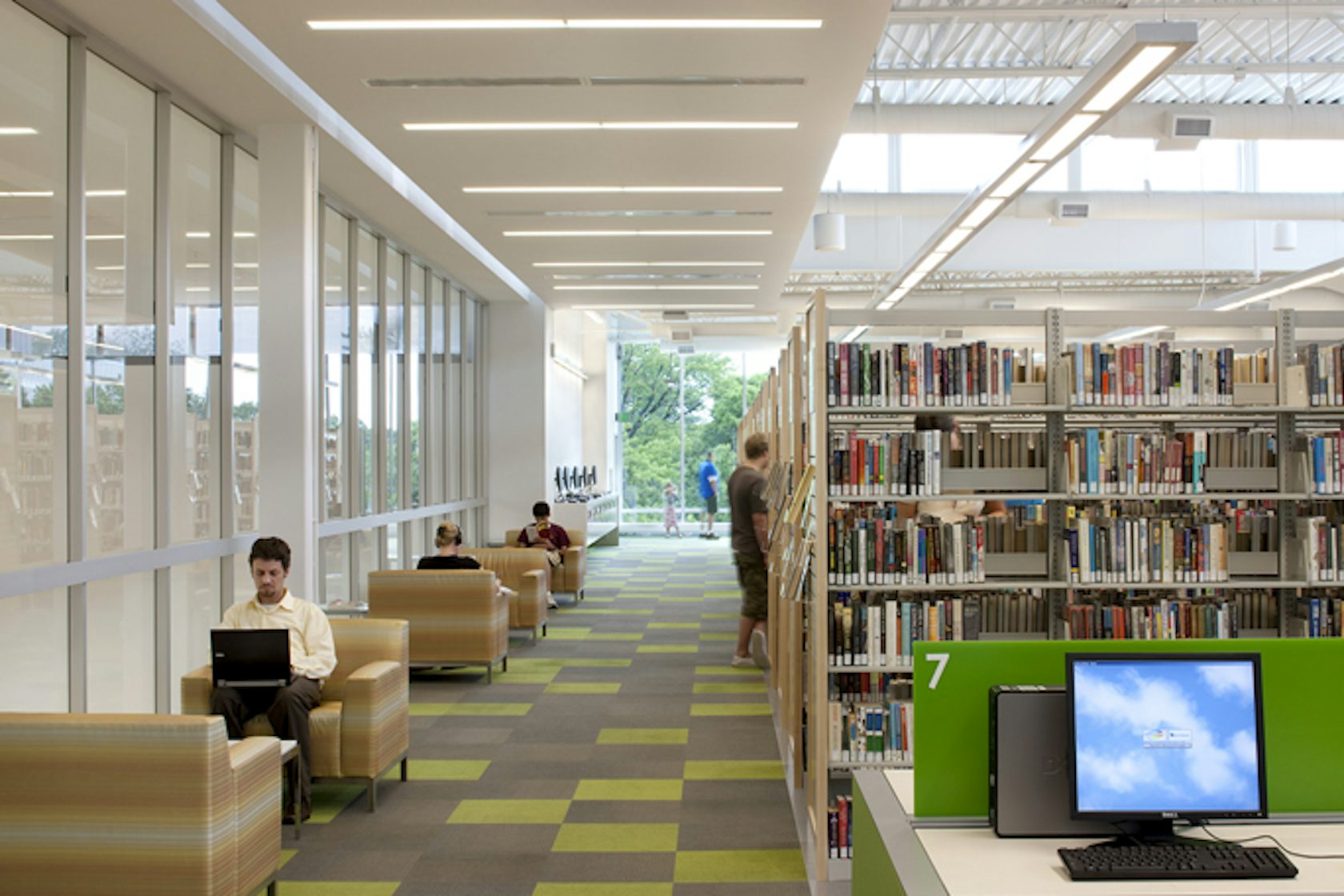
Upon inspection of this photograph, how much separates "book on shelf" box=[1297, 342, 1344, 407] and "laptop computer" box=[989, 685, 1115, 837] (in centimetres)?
287

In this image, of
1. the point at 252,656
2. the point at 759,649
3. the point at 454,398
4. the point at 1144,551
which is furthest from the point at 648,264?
the point at 1144,551

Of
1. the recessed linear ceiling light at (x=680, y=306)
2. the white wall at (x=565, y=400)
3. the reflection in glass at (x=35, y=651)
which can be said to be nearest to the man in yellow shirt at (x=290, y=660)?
the reflection in glass at (x=35, y=651)

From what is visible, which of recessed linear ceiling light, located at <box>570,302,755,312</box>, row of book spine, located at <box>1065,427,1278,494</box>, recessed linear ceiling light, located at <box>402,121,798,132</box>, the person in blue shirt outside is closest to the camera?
row of book spine, located at <box>1065,427,1278,494</box>

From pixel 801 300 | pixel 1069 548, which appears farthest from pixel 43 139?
pixel 801 300

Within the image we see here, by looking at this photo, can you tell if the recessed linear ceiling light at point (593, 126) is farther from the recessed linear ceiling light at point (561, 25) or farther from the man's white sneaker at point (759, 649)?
the man's white sneaker at point (759, 649)

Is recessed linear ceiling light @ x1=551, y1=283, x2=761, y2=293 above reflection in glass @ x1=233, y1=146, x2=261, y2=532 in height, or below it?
above

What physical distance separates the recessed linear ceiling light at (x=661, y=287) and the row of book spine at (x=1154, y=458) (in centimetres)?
886

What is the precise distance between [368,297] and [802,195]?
4.23 m

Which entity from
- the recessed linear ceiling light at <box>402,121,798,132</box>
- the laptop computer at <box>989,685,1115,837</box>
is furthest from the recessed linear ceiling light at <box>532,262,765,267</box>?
the laptop computer at <box>989,685,1115,837</box>

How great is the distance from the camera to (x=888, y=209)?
1284cm

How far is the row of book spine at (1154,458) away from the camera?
454 centimetres

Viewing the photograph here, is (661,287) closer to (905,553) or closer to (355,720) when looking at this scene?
(355,720)

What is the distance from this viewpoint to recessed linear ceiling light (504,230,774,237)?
979cm

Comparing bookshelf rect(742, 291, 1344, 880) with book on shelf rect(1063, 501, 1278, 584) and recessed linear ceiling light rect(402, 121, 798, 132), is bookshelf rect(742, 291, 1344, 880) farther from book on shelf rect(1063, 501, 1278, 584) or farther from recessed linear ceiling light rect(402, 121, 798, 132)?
recessed linear ceiling light rect(402, 121, 798, 132)
